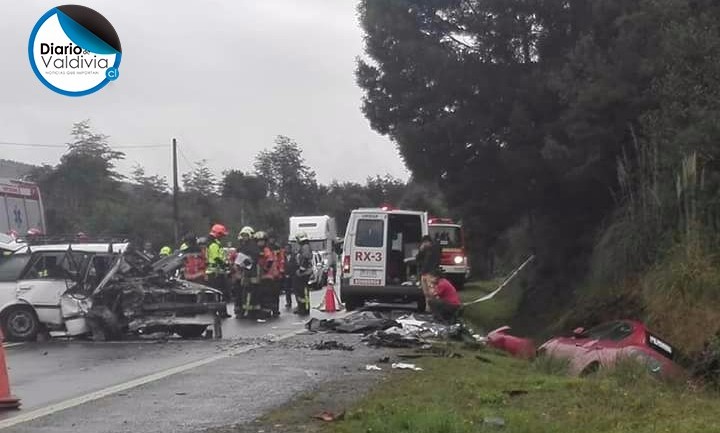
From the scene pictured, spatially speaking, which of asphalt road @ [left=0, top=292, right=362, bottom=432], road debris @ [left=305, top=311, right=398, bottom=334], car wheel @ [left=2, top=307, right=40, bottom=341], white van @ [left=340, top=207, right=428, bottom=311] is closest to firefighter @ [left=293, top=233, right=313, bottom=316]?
white van @ [left=340, top=207, right=428, bottom=311]

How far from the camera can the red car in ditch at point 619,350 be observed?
12.5 m

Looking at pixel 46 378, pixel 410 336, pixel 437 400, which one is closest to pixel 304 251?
pixel 410 336

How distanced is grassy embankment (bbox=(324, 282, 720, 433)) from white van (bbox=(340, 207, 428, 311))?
10.9 metres

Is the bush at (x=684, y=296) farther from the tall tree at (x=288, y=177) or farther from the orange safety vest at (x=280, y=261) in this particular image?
the tall tree at (x=288, y=177)

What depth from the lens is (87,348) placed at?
15336 millimetres

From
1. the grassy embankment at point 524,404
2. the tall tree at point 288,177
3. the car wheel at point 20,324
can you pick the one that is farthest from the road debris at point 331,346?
the tall tree at point 288,177

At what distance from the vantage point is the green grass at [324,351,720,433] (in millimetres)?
7926

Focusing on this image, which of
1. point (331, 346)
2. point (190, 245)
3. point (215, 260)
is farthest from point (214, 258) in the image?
A: point (331, 346)

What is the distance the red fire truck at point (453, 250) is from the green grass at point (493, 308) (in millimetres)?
765

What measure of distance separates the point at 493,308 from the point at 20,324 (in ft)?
60.8

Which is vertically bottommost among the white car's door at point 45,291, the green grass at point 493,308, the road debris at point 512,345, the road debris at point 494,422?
the green grass at point 493,308

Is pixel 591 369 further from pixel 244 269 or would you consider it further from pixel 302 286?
pixel 302 286

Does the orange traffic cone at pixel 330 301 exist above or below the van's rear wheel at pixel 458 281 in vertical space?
above

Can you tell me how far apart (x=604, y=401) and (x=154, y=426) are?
3.78m
